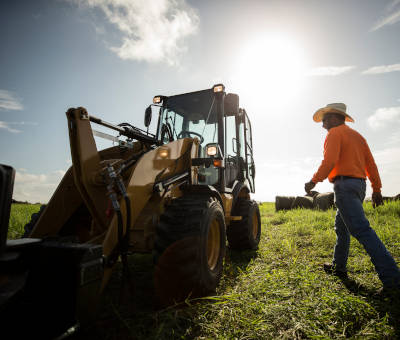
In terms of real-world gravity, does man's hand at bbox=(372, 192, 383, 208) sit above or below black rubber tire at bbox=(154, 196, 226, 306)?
above

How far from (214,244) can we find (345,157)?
182 cm

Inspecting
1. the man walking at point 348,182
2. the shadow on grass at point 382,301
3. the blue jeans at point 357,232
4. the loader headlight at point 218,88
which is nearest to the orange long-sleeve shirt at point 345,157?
the man walking at point 348,182

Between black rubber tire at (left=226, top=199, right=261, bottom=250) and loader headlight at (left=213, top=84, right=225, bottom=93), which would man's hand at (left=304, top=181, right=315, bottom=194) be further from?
loader headlight at (left=213, top=84, right=225, bottom=93)

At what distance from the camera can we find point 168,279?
2.21 m

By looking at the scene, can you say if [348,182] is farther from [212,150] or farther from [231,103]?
[231,103]

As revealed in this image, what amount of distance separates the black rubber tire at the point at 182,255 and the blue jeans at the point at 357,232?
1.56 m

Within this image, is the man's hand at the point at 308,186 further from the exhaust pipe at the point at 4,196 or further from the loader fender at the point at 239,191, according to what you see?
the exhaust pipe at the point at 4,196

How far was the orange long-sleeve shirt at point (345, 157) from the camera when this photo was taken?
2924mm

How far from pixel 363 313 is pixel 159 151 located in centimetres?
237

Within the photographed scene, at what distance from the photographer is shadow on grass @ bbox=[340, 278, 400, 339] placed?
2006 millimetres

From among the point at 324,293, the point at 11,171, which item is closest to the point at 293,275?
the point at 324,293

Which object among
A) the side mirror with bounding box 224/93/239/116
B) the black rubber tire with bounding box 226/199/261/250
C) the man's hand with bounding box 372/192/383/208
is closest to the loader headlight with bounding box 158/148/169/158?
the side mirror with bounding box 224/93/239/116

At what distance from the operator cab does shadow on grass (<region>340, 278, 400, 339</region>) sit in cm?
196

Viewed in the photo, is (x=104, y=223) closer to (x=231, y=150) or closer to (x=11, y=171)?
(x=11, y=171)
